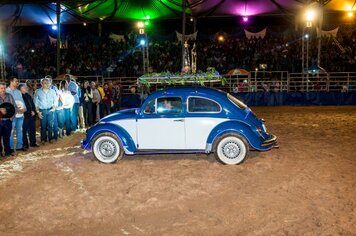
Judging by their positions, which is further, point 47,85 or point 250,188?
point 47,85

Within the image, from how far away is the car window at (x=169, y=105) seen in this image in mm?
9070

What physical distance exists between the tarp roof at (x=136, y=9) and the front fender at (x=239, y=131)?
22.5 meters

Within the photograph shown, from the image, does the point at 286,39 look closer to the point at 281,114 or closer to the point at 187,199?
→ the point at 281,114

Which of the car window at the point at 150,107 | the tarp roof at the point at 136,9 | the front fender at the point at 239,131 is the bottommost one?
the front fender at the point at 239,131

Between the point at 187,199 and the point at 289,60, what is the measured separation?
22918mm

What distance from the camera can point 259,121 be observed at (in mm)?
9359

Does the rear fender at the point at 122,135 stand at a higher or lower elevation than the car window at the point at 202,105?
lower

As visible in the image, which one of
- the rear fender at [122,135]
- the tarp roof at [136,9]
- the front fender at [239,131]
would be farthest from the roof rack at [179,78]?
the tarp roof at [136,9]

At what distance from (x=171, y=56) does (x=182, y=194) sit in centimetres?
2326

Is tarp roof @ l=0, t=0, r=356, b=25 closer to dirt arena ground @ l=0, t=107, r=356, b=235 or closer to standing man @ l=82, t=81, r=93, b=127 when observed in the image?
standing man @ l=82, t=81, r=93, b=127

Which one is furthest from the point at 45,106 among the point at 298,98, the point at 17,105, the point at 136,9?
the point at 136,9

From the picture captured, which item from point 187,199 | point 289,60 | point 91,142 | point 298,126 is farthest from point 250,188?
point 289,60

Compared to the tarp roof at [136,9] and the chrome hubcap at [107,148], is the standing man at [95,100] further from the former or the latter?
the tarp roof at [136,9]

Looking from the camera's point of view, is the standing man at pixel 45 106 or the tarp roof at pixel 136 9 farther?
the tarp roof at pixel 136 9
